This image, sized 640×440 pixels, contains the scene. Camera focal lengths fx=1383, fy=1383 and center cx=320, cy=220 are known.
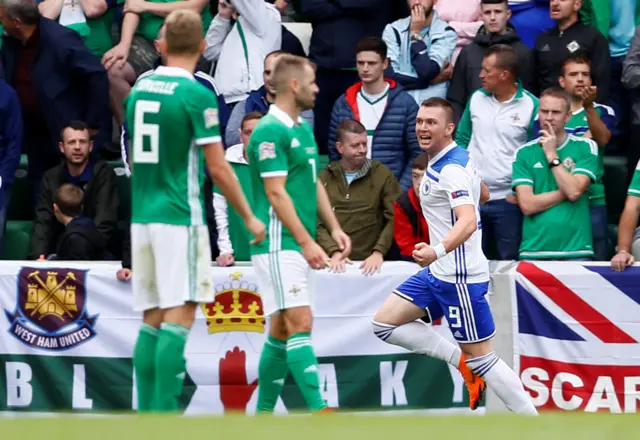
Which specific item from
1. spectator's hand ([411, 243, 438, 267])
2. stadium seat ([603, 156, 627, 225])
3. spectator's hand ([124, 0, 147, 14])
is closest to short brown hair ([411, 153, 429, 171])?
spectator's hand ([411, 243, 438, 267])

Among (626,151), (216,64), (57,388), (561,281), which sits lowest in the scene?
(57,388)

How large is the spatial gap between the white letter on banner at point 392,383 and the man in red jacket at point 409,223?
0.80 meters

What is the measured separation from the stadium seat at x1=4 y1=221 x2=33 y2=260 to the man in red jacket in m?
3.14

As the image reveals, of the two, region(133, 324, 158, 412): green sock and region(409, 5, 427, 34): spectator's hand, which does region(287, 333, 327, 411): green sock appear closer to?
region(133, 324, 158, 412): green sock

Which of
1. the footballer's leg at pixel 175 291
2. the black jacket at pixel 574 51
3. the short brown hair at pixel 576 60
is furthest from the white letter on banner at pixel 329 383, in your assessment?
the black jacket at pixel 574 51

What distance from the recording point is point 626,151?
1184 cm

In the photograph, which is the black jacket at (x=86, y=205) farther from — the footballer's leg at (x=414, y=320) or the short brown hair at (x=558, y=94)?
the short brown hair at (x=558, y=94)

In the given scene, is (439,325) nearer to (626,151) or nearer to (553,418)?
(626,151)

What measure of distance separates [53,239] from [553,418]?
248 inches

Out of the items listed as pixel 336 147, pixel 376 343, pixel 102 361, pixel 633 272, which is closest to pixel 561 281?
pixel 633 272

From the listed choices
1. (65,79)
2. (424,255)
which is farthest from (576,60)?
(65,79)

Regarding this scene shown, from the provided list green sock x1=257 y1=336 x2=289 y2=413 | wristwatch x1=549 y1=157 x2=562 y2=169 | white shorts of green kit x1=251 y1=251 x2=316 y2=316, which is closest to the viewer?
white shorts of green kit x1=251 y1=251 x2=316 y2=316

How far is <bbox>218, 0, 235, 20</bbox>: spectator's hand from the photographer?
37.8 ft

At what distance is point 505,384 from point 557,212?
2015mm
